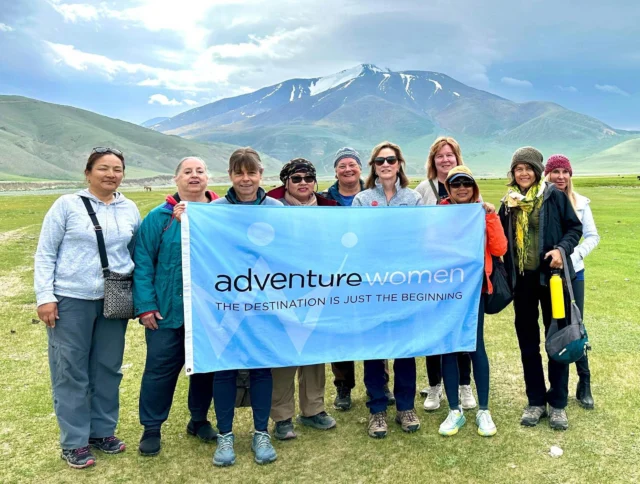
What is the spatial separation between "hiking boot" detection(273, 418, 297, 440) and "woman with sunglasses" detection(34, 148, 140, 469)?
151 cm

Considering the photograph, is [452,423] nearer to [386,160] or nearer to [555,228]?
[555,228]

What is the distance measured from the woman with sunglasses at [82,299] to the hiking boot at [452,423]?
3.22m

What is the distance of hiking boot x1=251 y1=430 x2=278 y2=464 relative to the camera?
472cm

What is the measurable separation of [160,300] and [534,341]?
153 inches

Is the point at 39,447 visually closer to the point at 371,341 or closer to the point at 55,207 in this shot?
the point at 55,207

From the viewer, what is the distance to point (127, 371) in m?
7.06

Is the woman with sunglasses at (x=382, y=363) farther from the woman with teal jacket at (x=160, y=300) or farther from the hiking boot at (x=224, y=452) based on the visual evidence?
the woman with teal jacket at (x=160, y=300)

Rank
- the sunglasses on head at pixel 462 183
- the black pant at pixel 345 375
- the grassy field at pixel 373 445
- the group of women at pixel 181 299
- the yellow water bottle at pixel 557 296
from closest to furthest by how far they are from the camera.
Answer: the grassy field at pixel 373 445 < the group of women at pixel 181 299 < the yellow water bottle at pixel 557 296 < the sunglasses on head at pixel 462 183 < the black pant at pixel 345 375

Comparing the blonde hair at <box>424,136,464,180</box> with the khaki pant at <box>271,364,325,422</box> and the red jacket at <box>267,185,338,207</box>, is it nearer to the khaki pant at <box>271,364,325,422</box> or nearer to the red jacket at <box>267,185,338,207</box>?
the red jacket at <box>267,185,338,207</box>

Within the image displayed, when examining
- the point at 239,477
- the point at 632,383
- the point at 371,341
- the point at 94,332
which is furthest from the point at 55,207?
the point at 632,383

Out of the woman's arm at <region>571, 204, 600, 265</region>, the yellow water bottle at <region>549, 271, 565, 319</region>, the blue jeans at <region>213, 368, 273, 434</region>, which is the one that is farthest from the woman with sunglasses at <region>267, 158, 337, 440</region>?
the woman's arm at <region>571, 204, 600, 265</region>

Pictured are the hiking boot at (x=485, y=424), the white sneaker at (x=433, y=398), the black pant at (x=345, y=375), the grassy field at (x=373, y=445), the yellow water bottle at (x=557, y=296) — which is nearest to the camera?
the grassy field at (x=373, y=445)

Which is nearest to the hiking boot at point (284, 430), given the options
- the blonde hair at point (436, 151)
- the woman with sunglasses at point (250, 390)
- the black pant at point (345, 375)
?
the woman with sunglasses at point (250, 390)

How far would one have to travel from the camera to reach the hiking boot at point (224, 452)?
468cm
